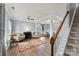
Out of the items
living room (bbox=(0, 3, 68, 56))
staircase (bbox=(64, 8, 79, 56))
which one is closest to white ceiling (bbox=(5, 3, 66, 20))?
living room (bbox=(0, 3, 68, 56))

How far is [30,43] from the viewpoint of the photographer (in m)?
1.53

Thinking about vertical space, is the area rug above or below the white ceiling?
below

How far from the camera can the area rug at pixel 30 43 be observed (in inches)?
59.7

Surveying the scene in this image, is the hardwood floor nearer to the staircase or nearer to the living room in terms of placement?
the living room

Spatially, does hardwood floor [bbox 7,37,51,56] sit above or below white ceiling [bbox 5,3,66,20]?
below

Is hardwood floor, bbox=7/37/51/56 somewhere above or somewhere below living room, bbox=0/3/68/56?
below

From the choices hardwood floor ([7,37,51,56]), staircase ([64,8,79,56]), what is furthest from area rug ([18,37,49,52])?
staircase ([64,8,79,56])

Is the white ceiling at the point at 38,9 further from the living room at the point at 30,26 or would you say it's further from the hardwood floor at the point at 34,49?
the hardwood floor at the point at 34,49

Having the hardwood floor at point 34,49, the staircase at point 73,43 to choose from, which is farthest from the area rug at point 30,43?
the staircase at point 73,43

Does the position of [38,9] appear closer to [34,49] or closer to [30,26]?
[30,26]

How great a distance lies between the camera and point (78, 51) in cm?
152

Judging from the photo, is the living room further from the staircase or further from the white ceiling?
the staircase

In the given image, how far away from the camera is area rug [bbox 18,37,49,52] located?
152cm

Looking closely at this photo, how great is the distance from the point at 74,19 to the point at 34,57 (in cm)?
83
